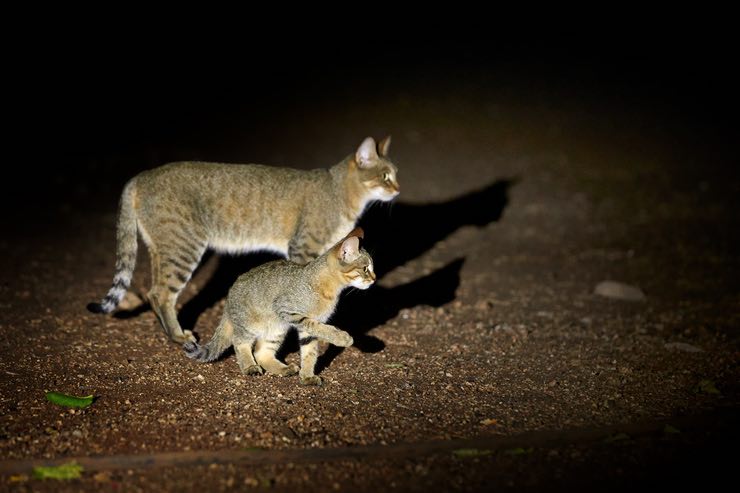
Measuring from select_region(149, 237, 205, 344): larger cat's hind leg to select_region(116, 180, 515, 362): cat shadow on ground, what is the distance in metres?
0.46

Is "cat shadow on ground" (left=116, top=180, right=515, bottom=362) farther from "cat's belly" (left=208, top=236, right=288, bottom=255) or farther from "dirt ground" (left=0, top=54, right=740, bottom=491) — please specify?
"cat's belly" (left=208, top=236, right=288, bottom=255)

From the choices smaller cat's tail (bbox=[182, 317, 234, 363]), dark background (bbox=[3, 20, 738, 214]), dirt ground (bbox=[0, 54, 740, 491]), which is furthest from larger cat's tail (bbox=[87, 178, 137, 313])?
dark background (bbox=[3, 20, 738, 214])

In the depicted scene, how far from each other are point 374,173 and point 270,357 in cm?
255

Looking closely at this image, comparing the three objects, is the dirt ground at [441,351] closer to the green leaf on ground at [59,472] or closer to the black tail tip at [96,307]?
the green leaf on ground at [59,472]

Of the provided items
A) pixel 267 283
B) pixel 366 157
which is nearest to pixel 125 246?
pixel 267 283

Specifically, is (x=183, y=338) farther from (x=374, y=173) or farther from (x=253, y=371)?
(x=374, y=173)

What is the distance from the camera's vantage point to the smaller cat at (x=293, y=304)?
6.23m

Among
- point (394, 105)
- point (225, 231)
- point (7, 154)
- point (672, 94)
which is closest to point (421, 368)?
point (225, 231)

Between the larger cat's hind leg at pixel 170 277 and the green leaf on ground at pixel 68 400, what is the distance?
1.46 metres

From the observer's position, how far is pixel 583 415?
5.89 metres

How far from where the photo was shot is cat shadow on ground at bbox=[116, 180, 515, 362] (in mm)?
7961

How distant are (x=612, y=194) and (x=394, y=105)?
8.48 meters

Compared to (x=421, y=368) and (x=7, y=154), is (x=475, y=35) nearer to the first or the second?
(x=7, y=154)

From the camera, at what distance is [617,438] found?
5.43 metres
